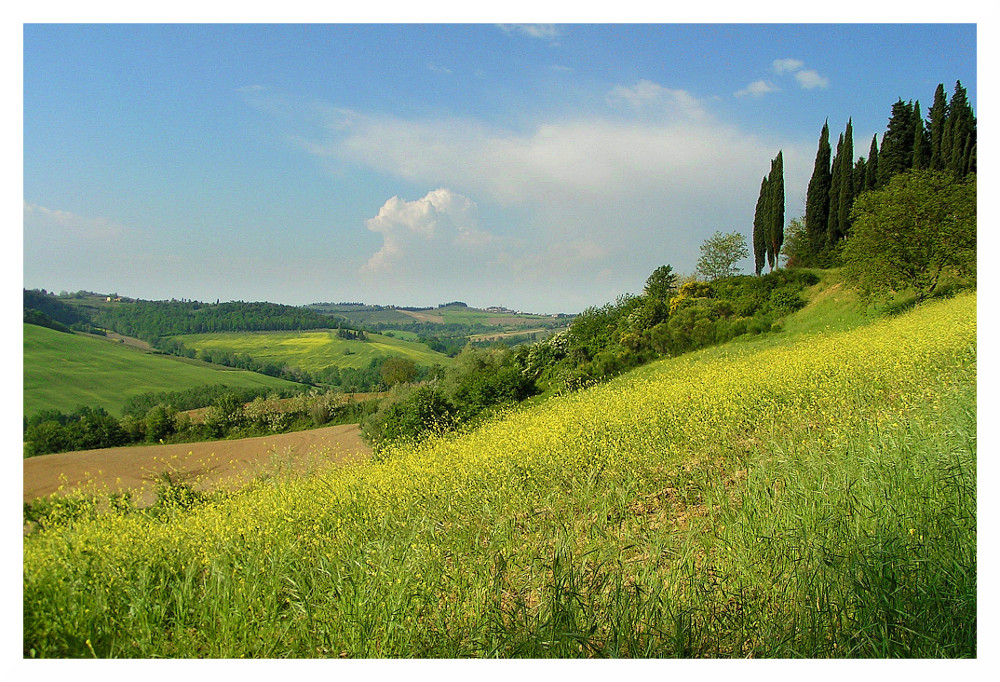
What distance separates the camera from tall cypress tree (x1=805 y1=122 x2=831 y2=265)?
16.5 metres

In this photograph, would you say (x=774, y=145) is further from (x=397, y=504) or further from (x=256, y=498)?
(x=256, y=498)

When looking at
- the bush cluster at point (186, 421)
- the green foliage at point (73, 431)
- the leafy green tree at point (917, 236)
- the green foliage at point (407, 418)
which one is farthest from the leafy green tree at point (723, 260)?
the green foliage at point (73, 431)

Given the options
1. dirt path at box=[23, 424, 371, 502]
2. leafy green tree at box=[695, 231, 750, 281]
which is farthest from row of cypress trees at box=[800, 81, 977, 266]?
dirt path at box=[23, 424, 371, 502]

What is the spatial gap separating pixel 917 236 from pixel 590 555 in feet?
37.1

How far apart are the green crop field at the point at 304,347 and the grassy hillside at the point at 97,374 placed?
259 mm

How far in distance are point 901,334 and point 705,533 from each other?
532cm

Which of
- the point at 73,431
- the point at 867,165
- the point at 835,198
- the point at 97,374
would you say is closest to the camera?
the point at 73,431

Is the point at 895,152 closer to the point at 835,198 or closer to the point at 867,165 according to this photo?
the point at 867,165

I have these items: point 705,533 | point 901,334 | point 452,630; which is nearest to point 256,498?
point 452,630

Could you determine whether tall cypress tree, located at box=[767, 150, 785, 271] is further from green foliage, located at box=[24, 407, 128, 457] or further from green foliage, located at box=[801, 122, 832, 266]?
green foliage, located at box=[24, 407, 128, 457]

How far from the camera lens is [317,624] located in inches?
86.7

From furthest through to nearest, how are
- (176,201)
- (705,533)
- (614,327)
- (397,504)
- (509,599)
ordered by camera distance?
(614,327), (176,201), (397,504), (705,533), (509,599)

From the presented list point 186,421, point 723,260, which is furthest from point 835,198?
point 186,421

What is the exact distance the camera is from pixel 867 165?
1573 cm
